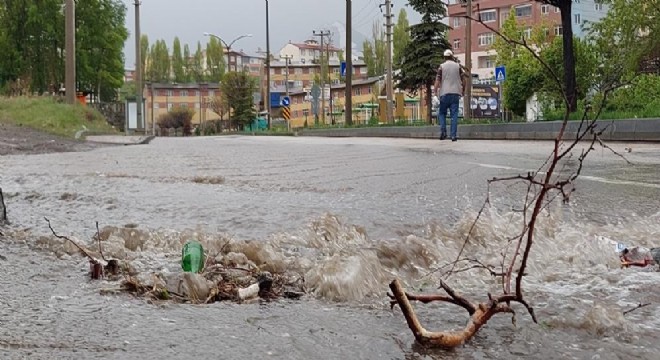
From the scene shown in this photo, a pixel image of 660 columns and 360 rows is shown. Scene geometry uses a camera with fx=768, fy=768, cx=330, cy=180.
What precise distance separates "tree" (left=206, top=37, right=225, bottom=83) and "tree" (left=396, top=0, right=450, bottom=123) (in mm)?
85033

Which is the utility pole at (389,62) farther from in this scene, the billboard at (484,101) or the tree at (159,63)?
the tree at (159,63)

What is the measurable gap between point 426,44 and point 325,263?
38.4m

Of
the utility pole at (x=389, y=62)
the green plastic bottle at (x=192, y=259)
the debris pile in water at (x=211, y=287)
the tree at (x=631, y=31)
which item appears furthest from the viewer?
the utility pole at (x=389, y=62)

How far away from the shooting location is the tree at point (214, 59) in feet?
402

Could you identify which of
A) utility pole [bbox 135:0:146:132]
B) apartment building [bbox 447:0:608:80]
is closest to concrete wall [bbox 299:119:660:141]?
utility pole [bbox 135:0:146:132]

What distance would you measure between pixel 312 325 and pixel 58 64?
5293 cm

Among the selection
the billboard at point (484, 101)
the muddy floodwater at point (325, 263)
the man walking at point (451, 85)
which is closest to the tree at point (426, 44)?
the billboard at point (484, 101)

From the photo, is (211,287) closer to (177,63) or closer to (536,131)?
(536,131)

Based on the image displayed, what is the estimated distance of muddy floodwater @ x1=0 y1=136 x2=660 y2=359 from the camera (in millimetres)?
1905

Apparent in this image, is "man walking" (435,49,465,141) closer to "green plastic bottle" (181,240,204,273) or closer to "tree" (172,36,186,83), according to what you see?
"green plastic bottle" (181,240,204,273)

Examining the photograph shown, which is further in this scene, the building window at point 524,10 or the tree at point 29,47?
the building window at point 524,10

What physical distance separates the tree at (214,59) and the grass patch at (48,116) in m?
102

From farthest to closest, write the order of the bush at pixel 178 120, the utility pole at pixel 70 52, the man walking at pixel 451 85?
the bush at pixel 178 120
the utility pole at pixel 70 52
the man walking at pixel 451 85

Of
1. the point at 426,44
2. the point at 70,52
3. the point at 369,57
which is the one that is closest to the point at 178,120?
the point at 369,57
